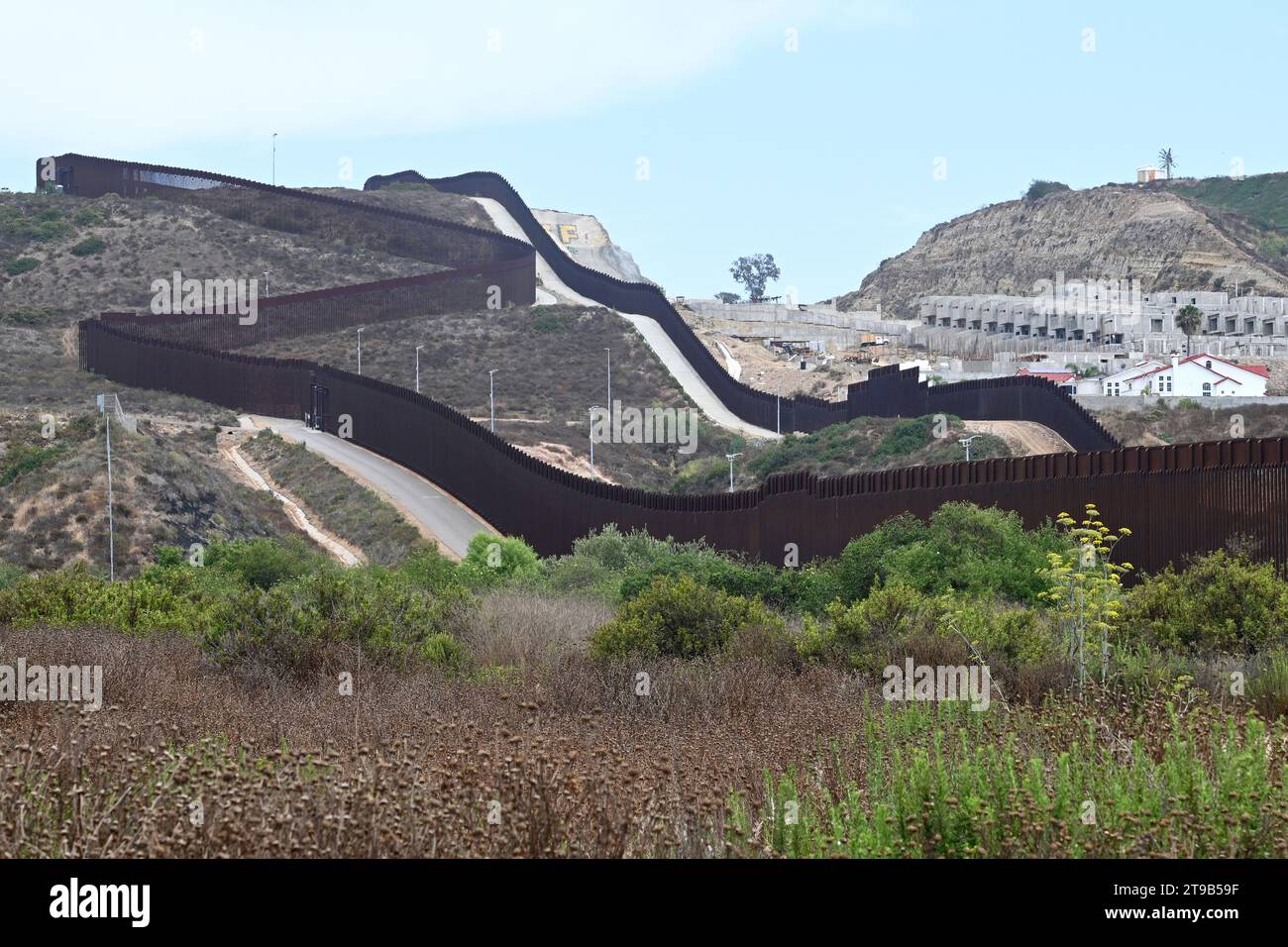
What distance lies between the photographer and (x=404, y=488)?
57.0 meters

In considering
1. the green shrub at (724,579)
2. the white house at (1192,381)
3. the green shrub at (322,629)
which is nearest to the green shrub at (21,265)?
the white house at (1192,381)

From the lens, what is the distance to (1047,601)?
25.0 metres

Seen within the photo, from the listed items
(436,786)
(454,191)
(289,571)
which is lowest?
(289,571)

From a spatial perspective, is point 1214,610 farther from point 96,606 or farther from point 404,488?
point 404,488

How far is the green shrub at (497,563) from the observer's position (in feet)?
111

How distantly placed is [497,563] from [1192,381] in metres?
57.8

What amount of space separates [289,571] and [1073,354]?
78719 mm

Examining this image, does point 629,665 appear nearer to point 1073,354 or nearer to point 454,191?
point 1073,354

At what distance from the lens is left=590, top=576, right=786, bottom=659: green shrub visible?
1792cm

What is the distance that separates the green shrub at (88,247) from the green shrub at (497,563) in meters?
71.2

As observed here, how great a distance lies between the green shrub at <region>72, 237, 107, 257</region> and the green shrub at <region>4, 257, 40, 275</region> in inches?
110
